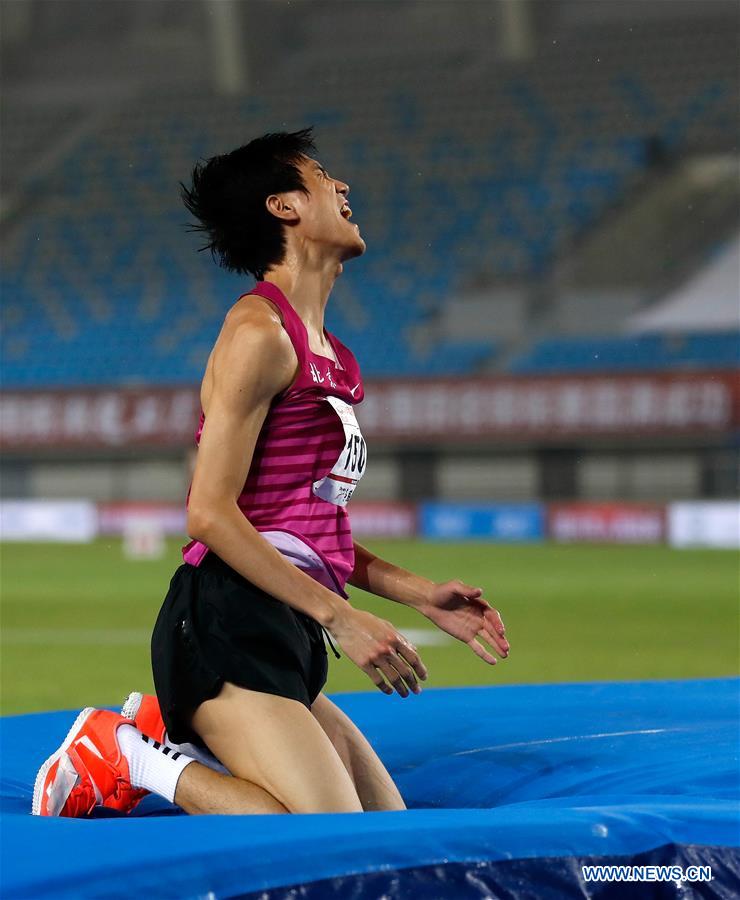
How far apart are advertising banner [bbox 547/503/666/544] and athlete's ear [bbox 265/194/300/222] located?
1604cm

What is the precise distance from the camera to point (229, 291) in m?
20.3

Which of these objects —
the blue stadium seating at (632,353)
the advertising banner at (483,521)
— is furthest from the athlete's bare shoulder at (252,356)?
the advertising banner at (483,521)

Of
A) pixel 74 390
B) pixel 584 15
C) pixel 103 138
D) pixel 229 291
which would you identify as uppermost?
pixel 584 15

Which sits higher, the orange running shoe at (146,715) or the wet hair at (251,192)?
the wet hair at (251,192)

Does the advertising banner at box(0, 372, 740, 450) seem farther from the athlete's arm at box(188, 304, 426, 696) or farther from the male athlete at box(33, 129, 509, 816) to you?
the athlete's arm at box(188, 304, 426, 696)

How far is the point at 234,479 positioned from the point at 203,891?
765 mm

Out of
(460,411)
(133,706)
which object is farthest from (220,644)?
(460,411)

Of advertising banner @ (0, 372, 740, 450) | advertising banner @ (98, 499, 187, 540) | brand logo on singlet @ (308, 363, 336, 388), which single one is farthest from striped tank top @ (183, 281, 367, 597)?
advertising banner @ (98, 499, 187, 540)

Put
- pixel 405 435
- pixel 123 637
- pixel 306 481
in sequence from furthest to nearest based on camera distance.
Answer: pixel 405 435 < pixel 123 637 < pixel 306 481

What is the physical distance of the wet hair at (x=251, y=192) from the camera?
2.71 m

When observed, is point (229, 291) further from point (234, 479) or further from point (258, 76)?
point (234, 479)

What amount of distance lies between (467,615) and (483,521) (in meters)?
16.7

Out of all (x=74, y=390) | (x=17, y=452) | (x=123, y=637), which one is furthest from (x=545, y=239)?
(x=123, y=637)

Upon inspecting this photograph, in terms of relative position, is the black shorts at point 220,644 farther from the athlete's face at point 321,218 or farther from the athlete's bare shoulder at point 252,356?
the athlete's face at point 321,218
